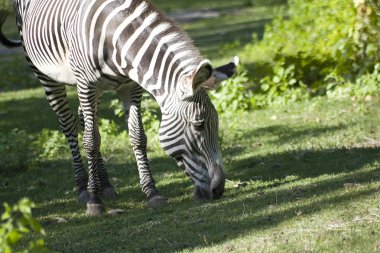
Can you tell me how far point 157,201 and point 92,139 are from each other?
0.97 meters

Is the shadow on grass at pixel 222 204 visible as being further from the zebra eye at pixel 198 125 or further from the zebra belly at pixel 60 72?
the zebra belly at pixel 60 72

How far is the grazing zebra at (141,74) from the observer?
7.75 meters

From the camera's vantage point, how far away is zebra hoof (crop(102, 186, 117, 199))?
9.35 meters

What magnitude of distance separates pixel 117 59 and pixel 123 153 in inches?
155

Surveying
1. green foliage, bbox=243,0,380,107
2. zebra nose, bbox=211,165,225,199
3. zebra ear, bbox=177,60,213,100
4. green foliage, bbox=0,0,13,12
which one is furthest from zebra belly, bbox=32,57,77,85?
green foliage, bbox=243,0,380,107

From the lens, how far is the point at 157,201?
27.9 ft

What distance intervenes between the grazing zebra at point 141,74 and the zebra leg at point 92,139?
0.03 feet

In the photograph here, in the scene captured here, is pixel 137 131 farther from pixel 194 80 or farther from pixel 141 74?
pixel 194 80

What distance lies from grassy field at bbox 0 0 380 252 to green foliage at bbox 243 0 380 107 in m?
0.55

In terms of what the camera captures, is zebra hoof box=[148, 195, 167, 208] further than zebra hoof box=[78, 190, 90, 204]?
No

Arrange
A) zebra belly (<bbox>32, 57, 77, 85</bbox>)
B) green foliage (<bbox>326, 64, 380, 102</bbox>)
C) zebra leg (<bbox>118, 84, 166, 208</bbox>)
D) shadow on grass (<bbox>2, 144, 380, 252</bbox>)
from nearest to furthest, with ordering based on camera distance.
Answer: shadow on grass (<bbox>2, 144, 380, 252</bbox>), zebra leg (<bbox>118, 84, 166, 208</bbox>), zebra belly (<bbox>32, 57, 77, 85</bbox>), green foliage (<bbox>326, 64, 380, 102</bbox>)

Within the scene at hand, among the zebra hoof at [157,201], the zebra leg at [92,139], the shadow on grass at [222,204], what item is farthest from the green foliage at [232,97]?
the zebra hoof at [157,201]

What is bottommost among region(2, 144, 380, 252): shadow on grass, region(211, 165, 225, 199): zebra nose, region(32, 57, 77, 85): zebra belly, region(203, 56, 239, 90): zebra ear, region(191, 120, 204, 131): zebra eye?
region(2, 144, 380, 252): shadow on grass

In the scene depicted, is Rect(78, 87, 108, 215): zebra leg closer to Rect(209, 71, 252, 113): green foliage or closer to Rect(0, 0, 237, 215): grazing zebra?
Rect(0, 0, 237, 215): grazing zebra
